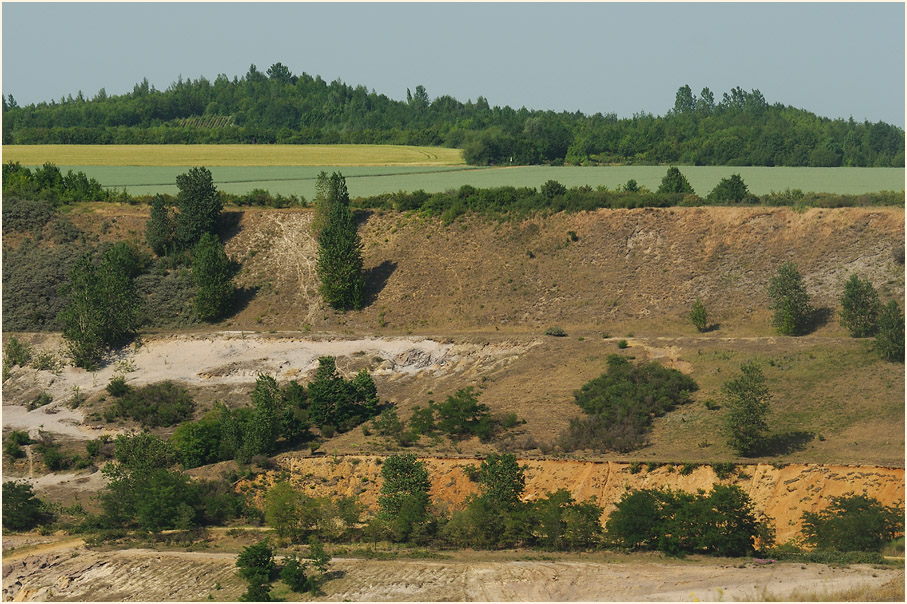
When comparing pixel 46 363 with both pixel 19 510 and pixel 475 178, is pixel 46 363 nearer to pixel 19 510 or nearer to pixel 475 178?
pixel 19 510

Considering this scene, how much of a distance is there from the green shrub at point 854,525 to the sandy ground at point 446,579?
2.84 m

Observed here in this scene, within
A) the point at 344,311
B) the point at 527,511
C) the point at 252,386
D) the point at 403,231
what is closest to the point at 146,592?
the point at 527,511

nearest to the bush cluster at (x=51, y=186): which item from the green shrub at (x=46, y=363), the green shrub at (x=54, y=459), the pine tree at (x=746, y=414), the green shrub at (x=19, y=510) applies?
the green shrub at (x=46, y=363)

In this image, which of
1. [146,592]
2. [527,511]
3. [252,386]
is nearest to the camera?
[146,592]

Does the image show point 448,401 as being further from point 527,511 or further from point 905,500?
point 905,500

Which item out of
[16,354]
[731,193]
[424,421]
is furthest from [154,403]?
[731,193]

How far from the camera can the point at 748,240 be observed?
68688 mm

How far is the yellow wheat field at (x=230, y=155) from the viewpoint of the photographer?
4134 inches

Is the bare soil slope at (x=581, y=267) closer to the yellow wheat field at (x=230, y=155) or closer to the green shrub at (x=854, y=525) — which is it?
the green shrub at (x=854, y=525)

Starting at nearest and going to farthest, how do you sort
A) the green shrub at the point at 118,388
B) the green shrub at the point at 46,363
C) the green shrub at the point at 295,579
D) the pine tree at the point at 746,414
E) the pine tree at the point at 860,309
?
the green shrub at the point at 295,579 < the pine tree at the point at 746,414 < the pine tree at the point at 860,309 < the green shrub at the point at 118,388 < the green shrub at the point at 46,363

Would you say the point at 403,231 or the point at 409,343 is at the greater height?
the point at 403,231

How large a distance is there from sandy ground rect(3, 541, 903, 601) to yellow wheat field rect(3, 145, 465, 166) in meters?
67.5

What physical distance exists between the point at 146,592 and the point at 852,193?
57.9 m

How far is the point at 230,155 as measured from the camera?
11044 cm
